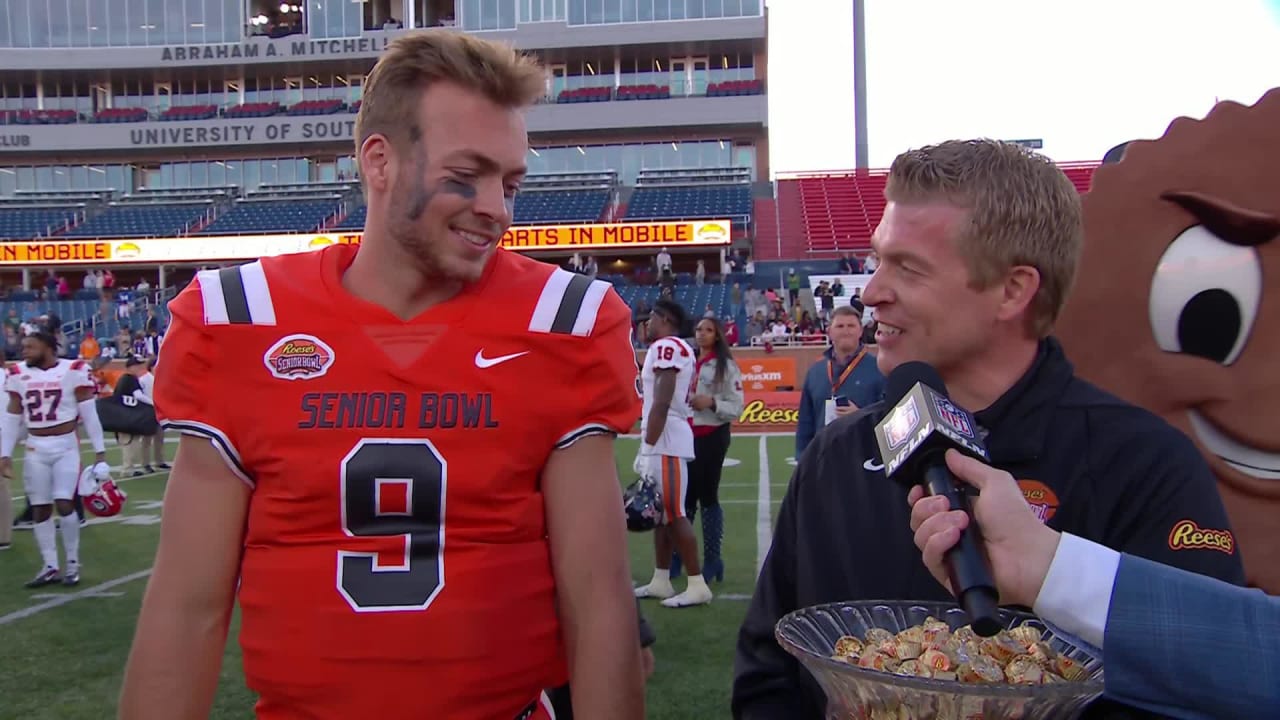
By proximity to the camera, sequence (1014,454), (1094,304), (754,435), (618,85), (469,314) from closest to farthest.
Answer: (1014,454)
(469,314)
(1094,304)
(754,435)
(618,85)

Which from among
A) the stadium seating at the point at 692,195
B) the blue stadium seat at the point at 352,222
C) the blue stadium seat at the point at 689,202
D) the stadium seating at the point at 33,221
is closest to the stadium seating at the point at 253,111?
the blue stadium seat at the point at 352,222

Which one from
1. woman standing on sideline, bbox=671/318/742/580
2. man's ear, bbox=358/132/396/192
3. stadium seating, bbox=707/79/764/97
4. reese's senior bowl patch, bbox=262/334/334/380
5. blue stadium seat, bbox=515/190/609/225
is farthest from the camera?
stadium seating, bbox=707/79/764/97

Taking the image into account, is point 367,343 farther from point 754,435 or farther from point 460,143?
point 754,435

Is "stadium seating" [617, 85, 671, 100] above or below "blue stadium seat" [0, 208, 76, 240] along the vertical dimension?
above

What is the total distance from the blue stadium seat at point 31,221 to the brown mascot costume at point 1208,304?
39662mm

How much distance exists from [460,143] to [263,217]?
3530 centimetres

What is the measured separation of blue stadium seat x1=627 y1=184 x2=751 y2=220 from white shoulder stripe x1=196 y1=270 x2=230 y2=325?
100 ft

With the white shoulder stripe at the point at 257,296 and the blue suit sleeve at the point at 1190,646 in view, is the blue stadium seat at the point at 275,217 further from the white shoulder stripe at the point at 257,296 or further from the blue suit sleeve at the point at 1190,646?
the blue suit sleeve at the point at 1190,646

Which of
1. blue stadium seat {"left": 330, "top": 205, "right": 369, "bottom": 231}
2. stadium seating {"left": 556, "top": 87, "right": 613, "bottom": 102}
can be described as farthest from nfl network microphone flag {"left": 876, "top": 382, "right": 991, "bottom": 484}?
stadium seating {"left": 556, "top": 87, "right": 613, "bottom": 102}

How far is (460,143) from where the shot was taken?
1.67 meters

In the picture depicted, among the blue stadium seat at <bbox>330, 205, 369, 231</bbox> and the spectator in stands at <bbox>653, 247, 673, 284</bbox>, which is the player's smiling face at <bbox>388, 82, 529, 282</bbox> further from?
the blue stadium seat at <bbox>330, 205, 369, 231</bbox>

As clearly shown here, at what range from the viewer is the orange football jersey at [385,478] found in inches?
61.3

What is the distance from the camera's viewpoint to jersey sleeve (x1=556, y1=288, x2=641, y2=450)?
5.43ft

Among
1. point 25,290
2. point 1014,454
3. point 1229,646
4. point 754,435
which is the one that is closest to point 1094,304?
point 1014,454
